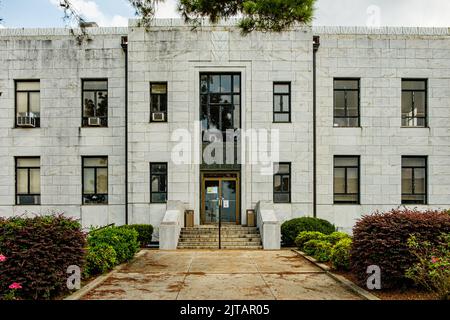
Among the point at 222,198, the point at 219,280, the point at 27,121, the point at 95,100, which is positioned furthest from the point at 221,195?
the point at 27,121

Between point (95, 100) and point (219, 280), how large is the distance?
1364 cm

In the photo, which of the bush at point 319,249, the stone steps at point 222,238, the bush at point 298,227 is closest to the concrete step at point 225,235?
the stone steps at point 222,238

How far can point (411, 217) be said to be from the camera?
27.6 ft

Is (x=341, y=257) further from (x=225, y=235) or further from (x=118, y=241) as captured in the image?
(x=225, y=235)

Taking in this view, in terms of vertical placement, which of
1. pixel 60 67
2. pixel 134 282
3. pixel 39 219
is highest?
pixel 60 67

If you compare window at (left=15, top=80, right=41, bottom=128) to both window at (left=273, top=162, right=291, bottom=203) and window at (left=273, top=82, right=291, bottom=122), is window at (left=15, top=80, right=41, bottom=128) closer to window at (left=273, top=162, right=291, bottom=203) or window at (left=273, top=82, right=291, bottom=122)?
window at (left=273, top=82, right=291, bottom=122)

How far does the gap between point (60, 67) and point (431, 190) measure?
64.1 ft

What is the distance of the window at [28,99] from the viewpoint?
20.2m

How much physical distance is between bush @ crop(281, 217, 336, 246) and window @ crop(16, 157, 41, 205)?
12.4m

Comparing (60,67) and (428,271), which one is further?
(60,67)

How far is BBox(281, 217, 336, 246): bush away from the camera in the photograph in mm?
16797

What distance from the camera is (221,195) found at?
1962 cm
